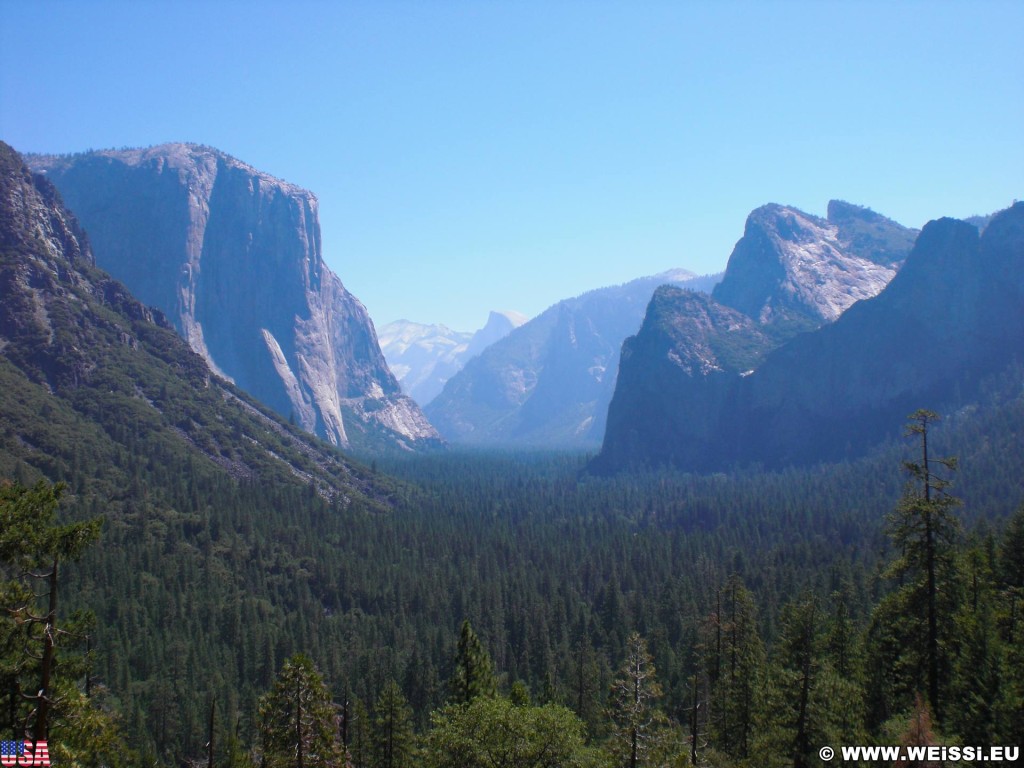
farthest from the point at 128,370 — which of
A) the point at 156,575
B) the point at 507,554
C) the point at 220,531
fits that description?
the point at 507,554

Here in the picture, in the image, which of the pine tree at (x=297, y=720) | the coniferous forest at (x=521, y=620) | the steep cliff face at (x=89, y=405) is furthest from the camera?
the steep cliff face at (x=89, y=405)

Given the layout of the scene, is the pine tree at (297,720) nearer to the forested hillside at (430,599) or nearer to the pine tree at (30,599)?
the forested hillside at (430,599)

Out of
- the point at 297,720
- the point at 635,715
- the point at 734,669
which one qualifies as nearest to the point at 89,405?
the point at 297,720

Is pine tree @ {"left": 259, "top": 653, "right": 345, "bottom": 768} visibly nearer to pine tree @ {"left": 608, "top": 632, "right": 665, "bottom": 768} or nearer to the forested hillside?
the forested hillside

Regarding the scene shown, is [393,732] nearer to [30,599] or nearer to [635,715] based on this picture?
[635,715]

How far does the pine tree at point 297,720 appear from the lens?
30.4 meters

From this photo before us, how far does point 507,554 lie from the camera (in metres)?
133

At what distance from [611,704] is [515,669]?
81.5ft

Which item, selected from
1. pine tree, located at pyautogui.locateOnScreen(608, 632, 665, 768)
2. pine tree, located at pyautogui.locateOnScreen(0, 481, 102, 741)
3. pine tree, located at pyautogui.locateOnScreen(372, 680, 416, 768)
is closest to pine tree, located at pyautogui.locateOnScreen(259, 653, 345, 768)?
pine tree, located at pyautogui.locateOnScreen(372, 680, 416, 768)

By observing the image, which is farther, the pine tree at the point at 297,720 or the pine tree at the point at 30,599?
the pine tree at the point at 297,720

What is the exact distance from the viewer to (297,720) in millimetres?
30297

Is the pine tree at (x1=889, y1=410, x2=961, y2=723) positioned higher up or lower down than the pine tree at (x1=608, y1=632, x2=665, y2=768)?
higher up

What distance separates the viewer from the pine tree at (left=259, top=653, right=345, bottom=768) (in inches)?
1195

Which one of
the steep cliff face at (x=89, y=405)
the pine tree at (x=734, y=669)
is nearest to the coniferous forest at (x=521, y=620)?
the pine tree at (x=734, y=669)
